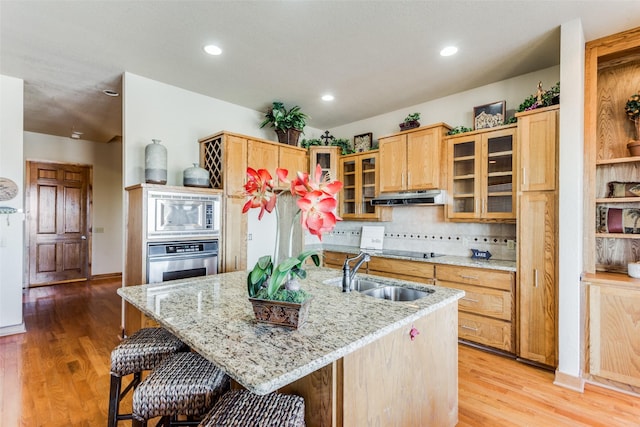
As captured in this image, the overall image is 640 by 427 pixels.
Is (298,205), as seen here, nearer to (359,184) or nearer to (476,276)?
(476,276)

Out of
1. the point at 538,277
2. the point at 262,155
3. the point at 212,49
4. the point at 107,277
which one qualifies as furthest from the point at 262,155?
the point at 107,277

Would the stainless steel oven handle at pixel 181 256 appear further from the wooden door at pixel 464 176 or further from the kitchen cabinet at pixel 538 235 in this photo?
the kitchen cabinet at pixel 538 235

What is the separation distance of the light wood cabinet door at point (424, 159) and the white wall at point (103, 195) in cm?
579

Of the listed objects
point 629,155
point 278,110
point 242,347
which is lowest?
point 242,347

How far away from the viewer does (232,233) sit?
3521 millimetres

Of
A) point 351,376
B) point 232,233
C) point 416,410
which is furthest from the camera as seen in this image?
point 232,233

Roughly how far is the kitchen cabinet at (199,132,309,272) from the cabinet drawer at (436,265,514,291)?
2190mm

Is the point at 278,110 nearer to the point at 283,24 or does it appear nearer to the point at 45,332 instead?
the point at 283,24

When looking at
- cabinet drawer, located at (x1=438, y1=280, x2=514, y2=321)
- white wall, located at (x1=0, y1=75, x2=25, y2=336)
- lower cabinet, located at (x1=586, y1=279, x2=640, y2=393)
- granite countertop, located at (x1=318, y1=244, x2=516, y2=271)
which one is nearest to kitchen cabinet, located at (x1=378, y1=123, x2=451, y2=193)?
granite countertop, located at (x1=318, y1=244, x2=516, y2=271)

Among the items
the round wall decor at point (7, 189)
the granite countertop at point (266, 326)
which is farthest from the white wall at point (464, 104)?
the round wall decor at point (7, 189)

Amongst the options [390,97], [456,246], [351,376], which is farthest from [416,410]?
[390,97]

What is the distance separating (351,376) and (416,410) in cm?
61

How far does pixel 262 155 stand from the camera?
12.6ft

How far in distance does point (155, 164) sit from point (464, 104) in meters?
A: 3.46
